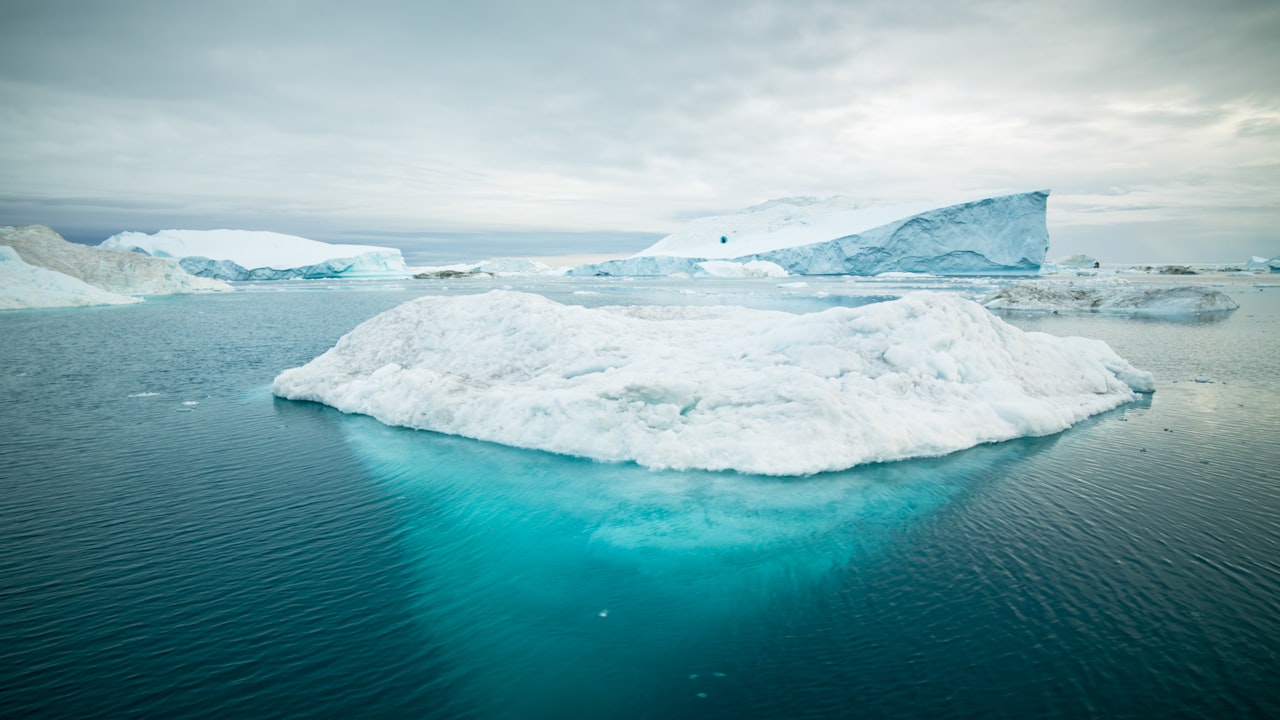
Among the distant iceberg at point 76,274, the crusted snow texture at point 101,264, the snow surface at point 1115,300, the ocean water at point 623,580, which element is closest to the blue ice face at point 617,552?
the ocean water at point 623,580

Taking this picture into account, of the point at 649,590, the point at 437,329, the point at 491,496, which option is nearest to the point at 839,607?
→ the point at 649,590

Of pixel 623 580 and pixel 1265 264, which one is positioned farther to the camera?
pixel 1265 264

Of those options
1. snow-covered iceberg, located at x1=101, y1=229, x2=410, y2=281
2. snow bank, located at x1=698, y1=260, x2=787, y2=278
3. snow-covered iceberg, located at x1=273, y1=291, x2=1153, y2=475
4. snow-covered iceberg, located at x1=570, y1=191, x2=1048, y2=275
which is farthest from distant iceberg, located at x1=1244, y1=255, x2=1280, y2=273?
snow-covered iceberg, located at x1=101, y1=229, x2=410, y2=281

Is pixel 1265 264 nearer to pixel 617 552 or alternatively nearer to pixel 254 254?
pixel 617 552

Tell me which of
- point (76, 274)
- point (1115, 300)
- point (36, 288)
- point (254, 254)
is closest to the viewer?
point (1115, 300)

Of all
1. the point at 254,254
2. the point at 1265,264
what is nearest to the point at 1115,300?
the point at 1265,264

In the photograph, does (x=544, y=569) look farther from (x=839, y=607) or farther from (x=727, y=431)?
(x=727, y=431)

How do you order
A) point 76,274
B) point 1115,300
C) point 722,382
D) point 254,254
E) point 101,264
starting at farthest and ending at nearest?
point 254,254, point 101,264, point 76,274, point 1115,300, point 722,382

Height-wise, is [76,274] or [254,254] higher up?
[254,254]
